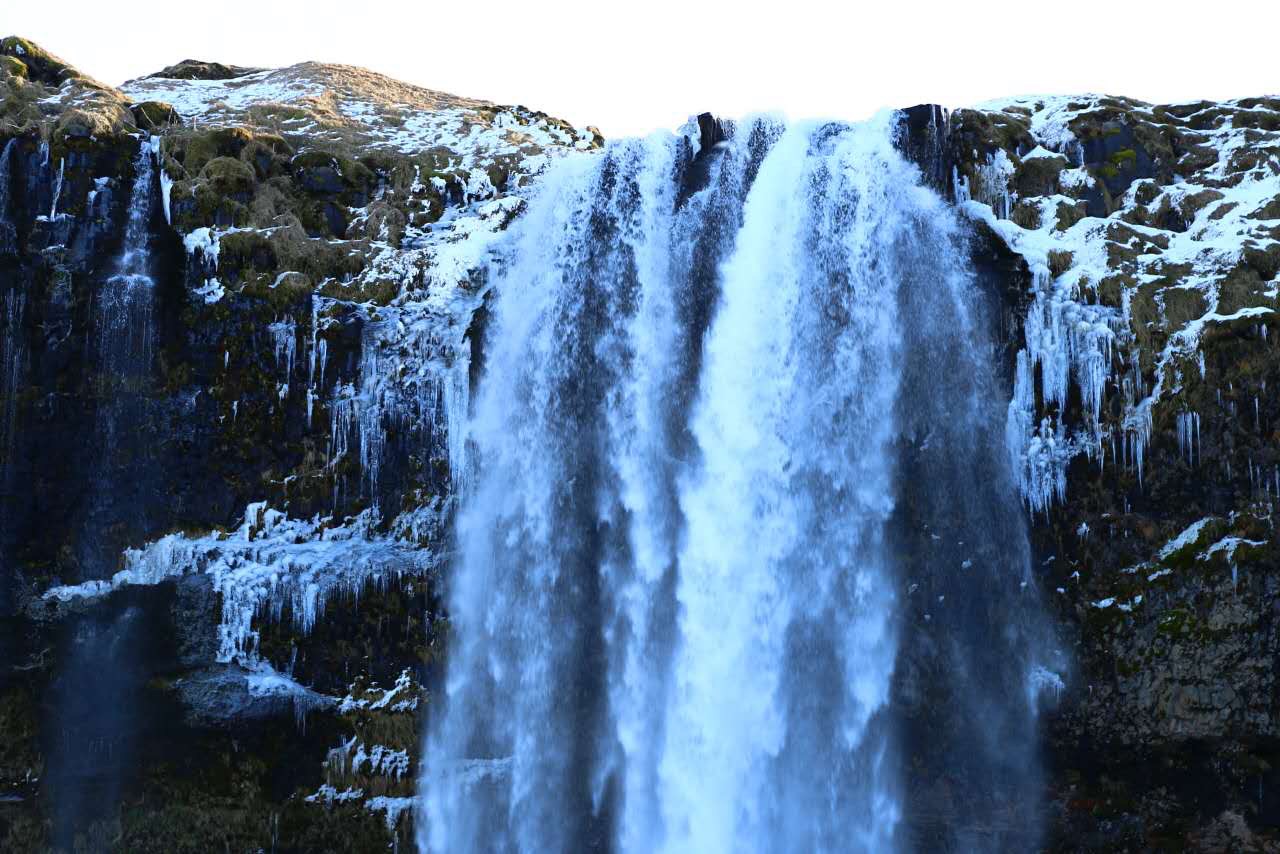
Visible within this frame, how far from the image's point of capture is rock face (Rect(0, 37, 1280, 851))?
20828mm

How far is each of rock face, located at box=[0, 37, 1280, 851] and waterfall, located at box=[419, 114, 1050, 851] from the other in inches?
32.4

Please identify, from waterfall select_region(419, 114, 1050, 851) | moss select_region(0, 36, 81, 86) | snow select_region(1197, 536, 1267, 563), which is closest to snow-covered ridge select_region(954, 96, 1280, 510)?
waterfall select_region(419, 114, 1050, 851)

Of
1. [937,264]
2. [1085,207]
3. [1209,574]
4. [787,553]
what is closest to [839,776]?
[787,553]

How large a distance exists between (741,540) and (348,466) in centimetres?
784

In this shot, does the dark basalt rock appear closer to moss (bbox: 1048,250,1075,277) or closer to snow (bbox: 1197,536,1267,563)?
moss (bbox: 1048,250,1075,277)

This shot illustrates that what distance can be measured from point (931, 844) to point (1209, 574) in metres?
7.03

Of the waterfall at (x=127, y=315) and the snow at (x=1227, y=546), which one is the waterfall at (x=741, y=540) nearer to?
the snow at (x=1227, y=546)

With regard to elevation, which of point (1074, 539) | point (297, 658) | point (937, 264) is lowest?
point (297, 658)

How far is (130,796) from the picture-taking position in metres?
22.6

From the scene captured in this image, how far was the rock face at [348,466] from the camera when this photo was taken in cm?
2083

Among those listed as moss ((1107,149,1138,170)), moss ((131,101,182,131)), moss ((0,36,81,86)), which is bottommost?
moss ((1107,149,1138,170))

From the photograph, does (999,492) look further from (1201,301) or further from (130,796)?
(130,796)

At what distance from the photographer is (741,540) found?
834 inches

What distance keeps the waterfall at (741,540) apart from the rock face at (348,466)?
0.82m
